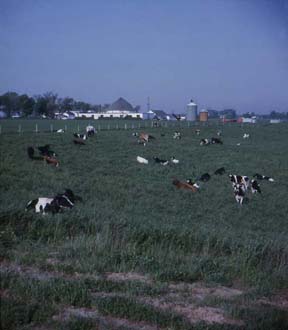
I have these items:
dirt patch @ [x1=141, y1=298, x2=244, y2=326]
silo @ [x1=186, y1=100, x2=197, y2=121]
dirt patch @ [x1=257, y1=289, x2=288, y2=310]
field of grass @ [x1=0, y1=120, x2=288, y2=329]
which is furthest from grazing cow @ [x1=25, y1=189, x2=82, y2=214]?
silo @ [x1=186, y1=100, x2=197, y2=121]

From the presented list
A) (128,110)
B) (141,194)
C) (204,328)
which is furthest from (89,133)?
(128,110)

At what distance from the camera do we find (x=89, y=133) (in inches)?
1569

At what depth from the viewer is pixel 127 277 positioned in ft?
17.9

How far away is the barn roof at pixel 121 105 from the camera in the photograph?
136 metres

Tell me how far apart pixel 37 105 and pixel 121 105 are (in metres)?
43.4

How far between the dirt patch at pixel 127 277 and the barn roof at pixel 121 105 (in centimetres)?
13088

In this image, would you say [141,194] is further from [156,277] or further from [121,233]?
[156,277]

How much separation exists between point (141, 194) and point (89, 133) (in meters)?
25.3

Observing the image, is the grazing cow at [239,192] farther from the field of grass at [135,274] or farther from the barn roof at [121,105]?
the barn roof at [121,105]

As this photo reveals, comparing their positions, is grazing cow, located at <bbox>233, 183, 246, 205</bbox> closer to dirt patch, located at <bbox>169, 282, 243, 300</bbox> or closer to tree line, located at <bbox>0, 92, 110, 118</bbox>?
dirt patch, located at <bbox>169, 282, 243, 300</bbox>

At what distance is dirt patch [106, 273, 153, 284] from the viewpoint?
5.37 metres

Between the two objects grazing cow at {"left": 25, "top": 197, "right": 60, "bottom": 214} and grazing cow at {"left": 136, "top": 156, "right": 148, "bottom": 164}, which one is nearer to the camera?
grazing cow at {"left": 25, "top": 197, "right": 60, "bottom": 214}

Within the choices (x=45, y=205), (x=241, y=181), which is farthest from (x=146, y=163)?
(x=45, y=205)

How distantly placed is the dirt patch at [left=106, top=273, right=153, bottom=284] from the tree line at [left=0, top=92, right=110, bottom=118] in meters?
67.4
